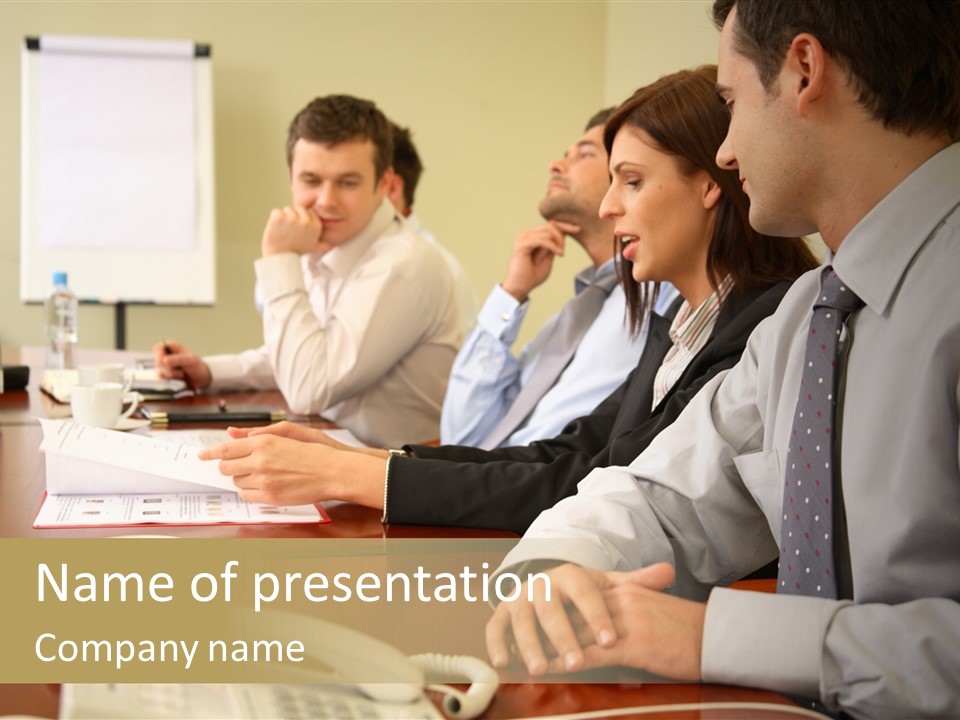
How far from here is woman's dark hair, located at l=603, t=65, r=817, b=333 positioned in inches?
61.7

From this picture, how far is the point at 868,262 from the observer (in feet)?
3.11

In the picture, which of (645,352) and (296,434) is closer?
(296,434)

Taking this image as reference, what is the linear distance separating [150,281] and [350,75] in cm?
143

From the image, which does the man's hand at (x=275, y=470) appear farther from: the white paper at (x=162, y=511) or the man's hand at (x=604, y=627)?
the man's hand at (x=604, y=627)

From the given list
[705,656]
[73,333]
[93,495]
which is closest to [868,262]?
[705,656]

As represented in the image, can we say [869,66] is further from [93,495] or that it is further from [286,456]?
[93,495]

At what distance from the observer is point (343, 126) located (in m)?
2.75

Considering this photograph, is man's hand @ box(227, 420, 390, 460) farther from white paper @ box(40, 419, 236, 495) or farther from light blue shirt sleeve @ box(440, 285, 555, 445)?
light blue shirt sleeve @ box(440, 285, 555, 445)

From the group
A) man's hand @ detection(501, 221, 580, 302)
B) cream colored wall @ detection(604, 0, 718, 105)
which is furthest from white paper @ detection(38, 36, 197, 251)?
man's hand @ detection(501, 221, 580, 302)

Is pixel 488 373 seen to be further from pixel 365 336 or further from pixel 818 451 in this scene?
pixel 818 451

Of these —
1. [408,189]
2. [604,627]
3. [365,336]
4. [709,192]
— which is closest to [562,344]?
[365,336]

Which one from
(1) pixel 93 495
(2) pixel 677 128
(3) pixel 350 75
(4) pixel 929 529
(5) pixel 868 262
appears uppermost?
(3) pixel 350 75

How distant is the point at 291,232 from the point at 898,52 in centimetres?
184

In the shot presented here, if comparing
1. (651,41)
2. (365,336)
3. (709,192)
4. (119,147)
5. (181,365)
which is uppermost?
(651,41)
